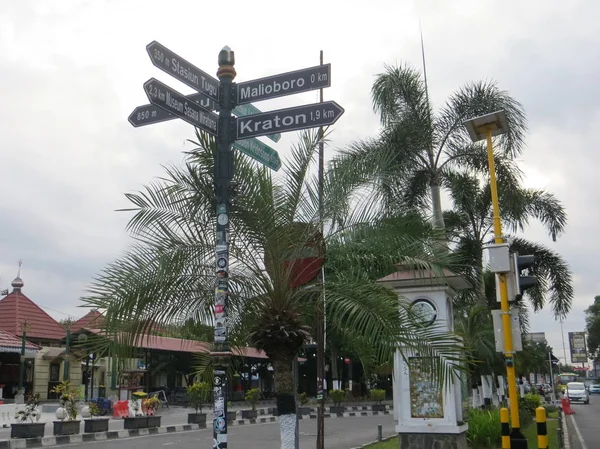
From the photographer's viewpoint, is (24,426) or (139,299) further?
(24,426)

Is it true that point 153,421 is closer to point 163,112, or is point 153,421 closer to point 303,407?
point 303,407

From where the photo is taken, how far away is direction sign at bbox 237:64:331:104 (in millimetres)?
6441

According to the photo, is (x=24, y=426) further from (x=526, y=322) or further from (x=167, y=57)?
(x=526, y=322)

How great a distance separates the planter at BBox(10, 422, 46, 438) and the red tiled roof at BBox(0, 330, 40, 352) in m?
12.5

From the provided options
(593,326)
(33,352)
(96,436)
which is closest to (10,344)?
(33,352)

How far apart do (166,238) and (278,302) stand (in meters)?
1.66

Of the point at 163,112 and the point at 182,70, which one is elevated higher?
the point at 182,70

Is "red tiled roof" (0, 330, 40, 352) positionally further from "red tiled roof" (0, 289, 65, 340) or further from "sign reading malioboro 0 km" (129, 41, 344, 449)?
"sign reading malioboro 0 km" (129, 41, 344, 449)

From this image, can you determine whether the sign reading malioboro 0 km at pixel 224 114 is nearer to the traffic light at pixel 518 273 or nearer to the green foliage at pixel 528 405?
the traffic light at pixel 518 273

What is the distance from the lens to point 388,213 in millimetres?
8391

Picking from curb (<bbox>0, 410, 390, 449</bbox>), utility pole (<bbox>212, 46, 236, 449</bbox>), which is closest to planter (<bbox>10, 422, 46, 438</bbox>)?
curb (<bbox>0, 410, 390, 449</bbox>)

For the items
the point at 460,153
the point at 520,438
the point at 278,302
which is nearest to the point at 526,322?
the point at 460,153

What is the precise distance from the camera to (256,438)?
1808cm

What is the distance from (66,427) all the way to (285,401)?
467 inches
